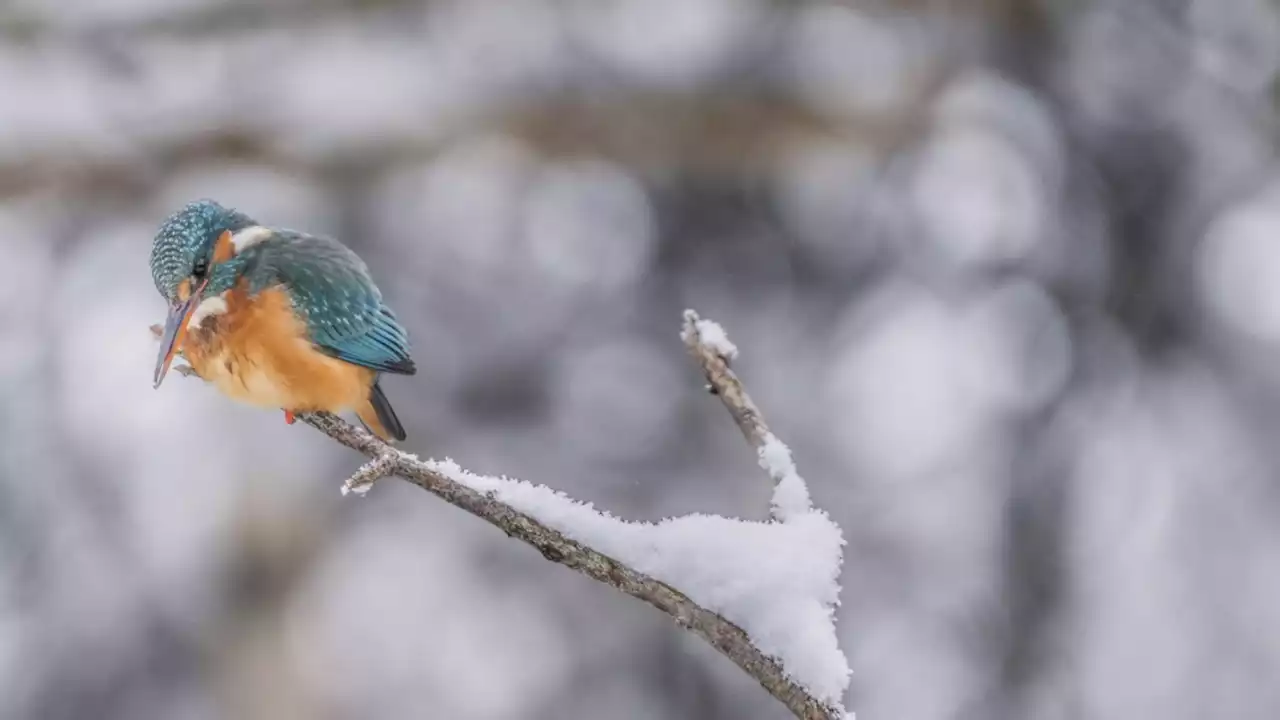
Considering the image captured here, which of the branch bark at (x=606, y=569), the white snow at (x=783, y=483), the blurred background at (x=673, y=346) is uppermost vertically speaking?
the blurred background at (x=673, y=346)

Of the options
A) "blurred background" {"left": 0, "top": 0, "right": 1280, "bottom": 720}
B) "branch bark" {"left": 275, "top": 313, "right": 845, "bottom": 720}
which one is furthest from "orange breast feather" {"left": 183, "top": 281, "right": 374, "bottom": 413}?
"blurred background" {"left": 0, "top": 0, "right": 1280, "bottom": 720}

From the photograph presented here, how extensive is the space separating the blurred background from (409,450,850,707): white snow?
1.42 metres

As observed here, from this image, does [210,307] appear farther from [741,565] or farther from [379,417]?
[741,565]

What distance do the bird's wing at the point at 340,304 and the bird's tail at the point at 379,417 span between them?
0.8 inches

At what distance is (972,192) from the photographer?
228cm

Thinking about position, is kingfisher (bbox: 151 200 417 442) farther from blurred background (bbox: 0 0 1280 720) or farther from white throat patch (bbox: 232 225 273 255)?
blurred background (bbox: 0 0 1280 720)

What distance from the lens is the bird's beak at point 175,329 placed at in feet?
1.57

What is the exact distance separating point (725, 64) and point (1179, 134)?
904mm

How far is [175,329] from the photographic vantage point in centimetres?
50

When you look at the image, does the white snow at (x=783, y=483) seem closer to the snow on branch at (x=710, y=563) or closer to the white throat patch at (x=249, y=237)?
the snow on branch at (x=710, y=563)

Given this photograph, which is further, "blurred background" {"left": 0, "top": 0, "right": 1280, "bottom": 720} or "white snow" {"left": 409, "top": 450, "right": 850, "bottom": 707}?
"blurred background" {"left": 0, "top": 0, "right": 1280, "bottom": 720}

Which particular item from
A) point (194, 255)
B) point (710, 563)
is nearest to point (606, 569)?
point (710, 563)

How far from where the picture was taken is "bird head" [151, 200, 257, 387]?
0.54 m

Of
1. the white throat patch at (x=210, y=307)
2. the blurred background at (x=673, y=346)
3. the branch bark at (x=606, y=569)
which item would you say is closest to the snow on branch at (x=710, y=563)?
the branch bark at (x=606, y=569)
